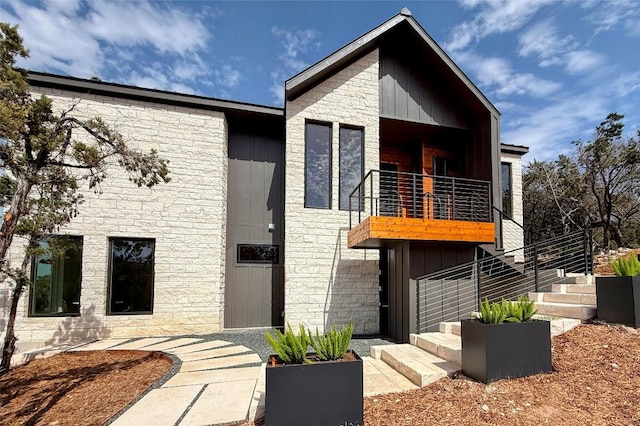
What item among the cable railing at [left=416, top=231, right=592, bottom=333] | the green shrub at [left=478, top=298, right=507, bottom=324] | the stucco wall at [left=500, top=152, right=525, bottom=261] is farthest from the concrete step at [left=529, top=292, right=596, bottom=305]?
the stucco wall at [left=500, top=152, right=525, bottom=261]

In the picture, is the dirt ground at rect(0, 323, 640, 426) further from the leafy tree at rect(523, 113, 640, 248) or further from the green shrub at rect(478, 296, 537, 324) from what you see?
the leafy tree at rect(523, 113, 640, 248)

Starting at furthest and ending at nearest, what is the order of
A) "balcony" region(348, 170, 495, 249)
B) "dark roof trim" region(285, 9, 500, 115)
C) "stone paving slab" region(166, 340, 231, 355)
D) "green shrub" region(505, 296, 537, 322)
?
1. "dark roof trim" region(285, 9, 500, 115)
2. "balcony" region(348, 170, 495, 249)
3. "stone paving slab" region(166, 340, 231, 355)
4. "green shrub" region(505, 296, 537, 322)

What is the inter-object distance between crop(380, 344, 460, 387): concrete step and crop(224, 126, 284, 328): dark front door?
14.8 ft

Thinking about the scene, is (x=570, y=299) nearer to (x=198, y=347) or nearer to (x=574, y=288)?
(x=574, y=288)

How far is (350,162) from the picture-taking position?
9180mm

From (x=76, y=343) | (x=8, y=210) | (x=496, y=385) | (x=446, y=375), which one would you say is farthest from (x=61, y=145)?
(x=496, y=385)

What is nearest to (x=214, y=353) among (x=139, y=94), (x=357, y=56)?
(x=139, y=94)

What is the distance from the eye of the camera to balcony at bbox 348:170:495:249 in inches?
267

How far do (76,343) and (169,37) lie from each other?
8.52m

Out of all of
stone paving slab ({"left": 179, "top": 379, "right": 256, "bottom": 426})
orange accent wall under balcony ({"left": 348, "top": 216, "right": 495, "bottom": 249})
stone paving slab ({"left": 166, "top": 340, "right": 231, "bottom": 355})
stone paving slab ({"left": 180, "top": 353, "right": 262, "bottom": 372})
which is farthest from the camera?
Answer: orange accent wall under balcony ({"left": 348, "top": 216, "right": 495, "bottom": 249})

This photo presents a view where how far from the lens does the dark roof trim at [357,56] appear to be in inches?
330

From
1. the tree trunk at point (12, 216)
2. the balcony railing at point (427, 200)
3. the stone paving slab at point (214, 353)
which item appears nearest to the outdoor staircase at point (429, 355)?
the stone paving slab at point (214, 353)

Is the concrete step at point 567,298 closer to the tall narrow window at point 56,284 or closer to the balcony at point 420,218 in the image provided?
the balcony at point 420,218

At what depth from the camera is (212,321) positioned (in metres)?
8.30
